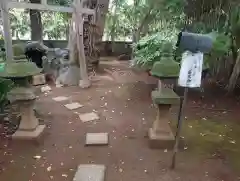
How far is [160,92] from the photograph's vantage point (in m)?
3.66

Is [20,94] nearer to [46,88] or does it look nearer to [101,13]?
[46,88]

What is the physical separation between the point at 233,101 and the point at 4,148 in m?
4.82

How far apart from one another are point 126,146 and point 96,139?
0.49m

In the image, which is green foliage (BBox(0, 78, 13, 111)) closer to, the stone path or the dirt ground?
the dirt ground

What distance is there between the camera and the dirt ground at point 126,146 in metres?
3.18

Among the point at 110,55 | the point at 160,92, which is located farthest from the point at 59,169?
the point at 110,55

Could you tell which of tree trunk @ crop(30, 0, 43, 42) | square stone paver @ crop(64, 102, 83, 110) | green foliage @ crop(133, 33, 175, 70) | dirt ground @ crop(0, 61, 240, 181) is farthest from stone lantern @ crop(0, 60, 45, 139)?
tree trunk @ crop(30, 0, 43, 42)

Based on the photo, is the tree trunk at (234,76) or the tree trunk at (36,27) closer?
the tree trunk at (234,76)

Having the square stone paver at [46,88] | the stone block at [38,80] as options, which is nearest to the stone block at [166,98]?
the square stone paver at [46,88]

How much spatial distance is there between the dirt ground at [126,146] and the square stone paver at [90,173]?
0.31ft

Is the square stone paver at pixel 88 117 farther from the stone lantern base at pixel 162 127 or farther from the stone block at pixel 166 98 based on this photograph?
the stone block at pixel 166 98

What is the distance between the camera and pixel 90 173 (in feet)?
10.1

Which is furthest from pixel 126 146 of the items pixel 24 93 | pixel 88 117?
pixel 24 93

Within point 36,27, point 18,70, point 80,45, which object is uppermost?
point 36,27
